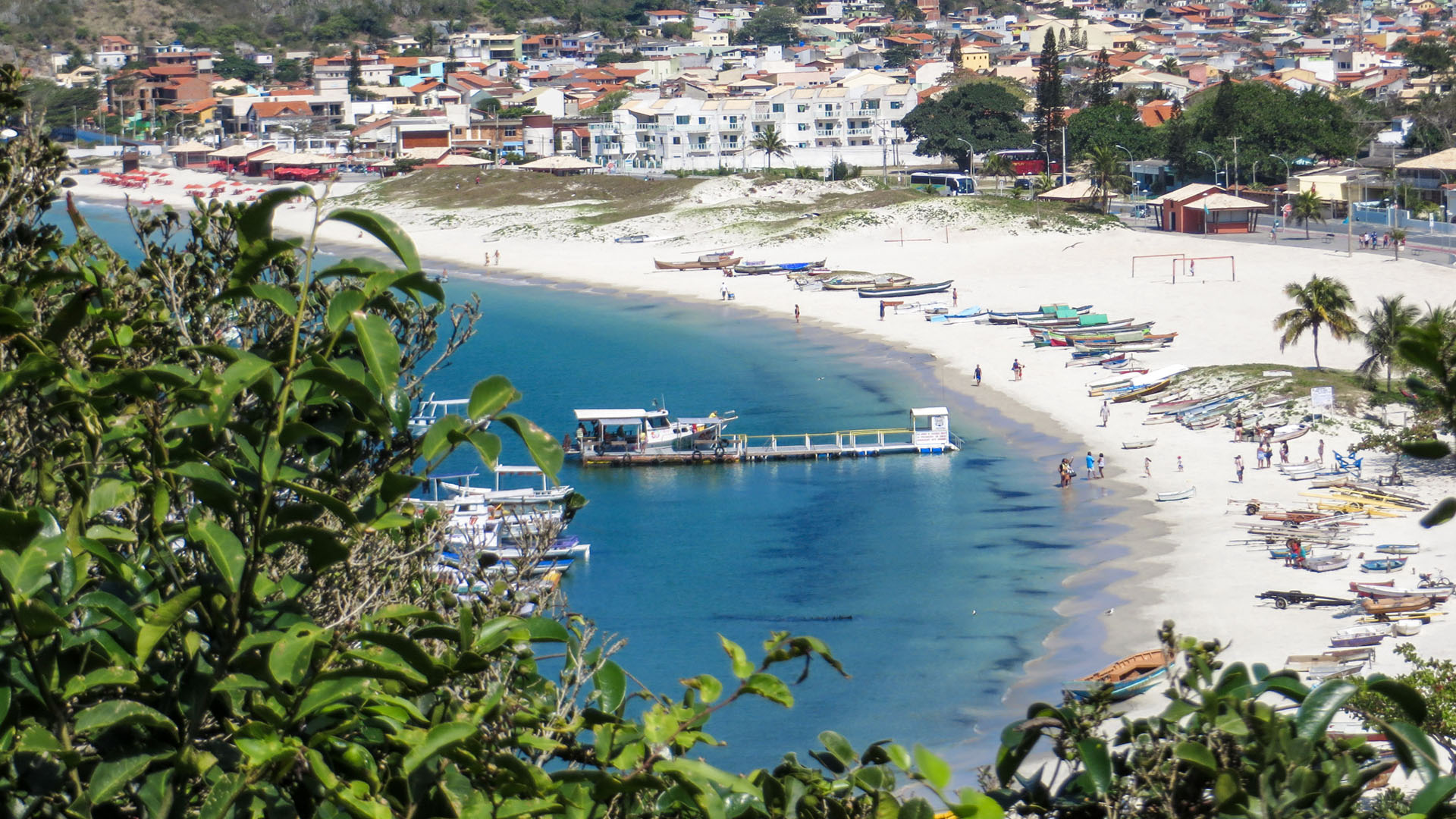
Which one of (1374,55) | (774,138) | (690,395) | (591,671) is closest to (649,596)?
(690,395)

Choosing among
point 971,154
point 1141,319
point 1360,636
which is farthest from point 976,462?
point 971,154

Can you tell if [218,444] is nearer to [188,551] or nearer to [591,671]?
[188,551]

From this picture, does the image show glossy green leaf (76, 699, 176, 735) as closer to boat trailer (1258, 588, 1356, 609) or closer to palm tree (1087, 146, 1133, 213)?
boat trailer (1258, 588, 1356, 609)

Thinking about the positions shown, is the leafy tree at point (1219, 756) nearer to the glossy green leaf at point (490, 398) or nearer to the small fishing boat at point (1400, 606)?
the glossy green leaf at point (490, 398)

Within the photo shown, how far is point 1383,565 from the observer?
984 inches

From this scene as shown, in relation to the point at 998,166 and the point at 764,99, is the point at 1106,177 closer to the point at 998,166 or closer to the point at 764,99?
the point at 998,166

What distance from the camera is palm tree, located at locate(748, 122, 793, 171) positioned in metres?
103

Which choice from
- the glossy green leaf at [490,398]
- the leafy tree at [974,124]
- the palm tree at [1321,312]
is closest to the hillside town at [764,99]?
the leafy tree at [974,124]

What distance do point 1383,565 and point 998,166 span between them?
68.3 meters

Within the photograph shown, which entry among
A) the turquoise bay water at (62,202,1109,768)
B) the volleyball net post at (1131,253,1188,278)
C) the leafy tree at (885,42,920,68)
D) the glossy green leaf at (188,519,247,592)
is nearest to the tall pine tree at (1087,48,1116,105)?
the volleyball net post at (1131,253,1188,278)

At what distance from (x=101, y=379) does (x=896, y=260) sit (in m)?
64.6

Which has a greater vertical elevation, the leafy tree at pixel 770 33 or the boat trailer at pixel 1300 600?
the leafy tree at pixel 770 33

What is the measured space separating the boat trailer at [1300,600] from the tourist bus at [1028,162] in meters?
70.9

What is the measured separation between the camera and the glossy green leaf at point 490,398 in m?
3.05
